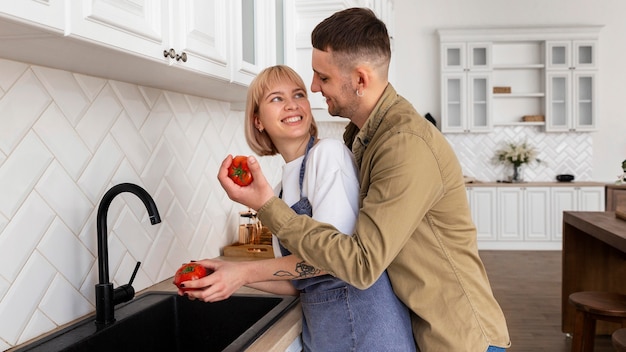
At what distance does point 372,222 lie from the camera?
1.29 metres

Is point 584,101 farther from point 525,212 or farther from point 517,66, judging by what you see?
point 525,212

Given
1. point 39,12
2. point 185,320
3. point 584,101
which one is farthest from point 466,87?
point 39,12

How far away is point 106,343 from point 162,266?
57 cm

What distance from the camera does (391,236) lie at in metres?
1.28

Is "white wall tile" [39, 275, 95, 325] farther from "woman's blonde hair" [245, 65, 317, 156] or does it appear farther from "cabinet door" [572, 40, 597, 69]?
"cabinet door" [572, 40, 597, 69]

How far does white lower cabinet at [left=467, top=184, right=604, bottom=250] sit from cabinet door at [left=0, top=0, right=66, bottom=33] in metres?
7.24

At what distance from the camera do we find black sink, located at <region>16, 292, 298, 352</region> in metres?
1.69

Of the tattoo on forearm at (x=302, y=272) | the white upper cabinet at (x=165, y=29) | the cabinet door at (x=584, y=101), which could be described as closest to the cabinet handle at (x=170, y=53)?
the white upper cabinet at (x=165, y=29)

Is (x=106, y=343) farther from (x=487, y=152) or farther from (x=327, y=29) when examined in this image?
(x=487, y=152)

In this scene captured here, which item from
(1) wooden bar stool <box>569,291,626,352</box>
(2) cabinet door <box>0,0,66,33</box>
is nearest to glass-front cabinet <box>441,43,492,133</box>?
(1) wooden bar stool <box>569,291,626,352</box>

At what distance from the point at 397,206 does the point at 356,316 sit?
0.36 meters

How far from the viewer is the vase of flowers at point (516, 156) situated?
26.6 feet

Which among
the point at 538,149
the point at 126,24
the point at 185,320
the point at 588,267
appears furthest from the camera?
the point at 538,149

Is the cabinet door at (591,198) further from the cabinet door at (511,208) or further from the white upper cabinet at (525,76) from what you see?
the white upper cabinet at (525,76)
